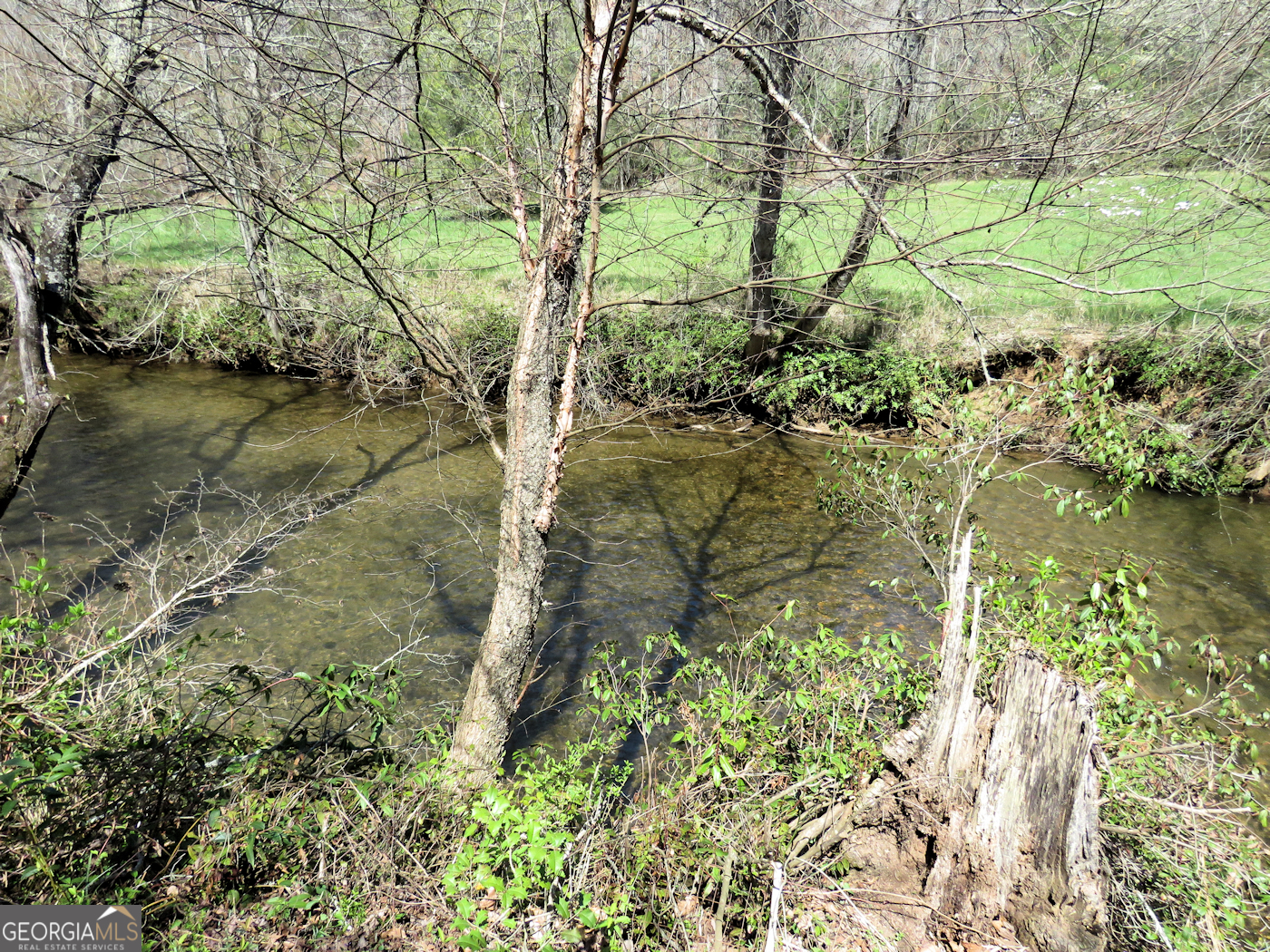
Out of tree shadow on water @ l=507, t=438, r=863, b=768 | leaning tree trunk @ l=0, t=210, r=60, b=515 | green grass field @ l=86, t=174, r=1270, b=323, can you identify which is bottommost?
tree shadow on water @ l=507, t=438, r=863, b=768

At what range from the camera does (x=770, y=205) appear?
435 inches

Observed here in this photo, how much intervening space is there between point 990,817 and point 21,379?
708 centimetres

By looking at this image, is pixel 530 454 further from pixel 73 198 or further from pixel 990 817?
pixel 73 198

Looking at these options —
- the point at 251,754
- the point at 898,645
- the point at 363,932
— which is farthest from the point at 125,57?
the point at 898,645

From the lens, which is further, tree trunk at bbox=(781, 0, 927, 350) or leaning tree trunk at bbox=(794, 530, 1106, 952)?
tree trunk at bbox=(781, 0, 927, 350)

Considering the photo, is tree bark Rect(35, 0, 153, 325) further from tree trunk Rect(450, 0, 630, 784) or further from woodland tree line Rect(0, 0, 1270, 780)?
tree trunk Rect(450, 0, 630, 784)

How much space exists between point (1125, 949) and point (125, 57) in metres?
8.78

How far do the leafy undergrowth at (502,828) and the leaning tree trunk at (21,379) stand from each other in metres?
2.20

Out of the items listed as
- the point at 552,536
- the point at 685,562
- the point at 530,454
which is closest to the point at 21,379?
the point at 530,454

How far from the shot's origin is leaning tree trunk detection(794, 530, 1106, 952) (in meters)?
2.92

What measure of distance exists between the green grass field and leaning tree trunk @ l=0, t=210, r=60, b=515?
1223 mm

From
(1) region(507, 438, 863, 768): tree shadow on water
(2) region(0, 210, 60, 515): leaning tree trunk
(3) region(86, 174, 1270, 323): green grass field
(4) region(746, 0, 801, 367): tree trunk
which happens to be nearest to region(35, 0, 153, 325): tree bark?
(2) region(0, 210, 60, 515): leaning tree trunk

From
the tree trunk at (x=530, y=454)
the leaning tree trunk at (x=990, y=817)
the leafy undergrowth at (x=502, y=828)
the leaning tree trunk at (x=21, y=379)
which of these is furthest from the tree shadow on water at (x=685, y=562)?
the leaning tree trunk at (x=21, y=379)

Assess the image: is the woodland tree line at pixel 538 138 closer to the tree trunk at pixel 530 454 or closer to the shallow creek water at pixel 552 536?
the tree trunk at pixel 530 454
